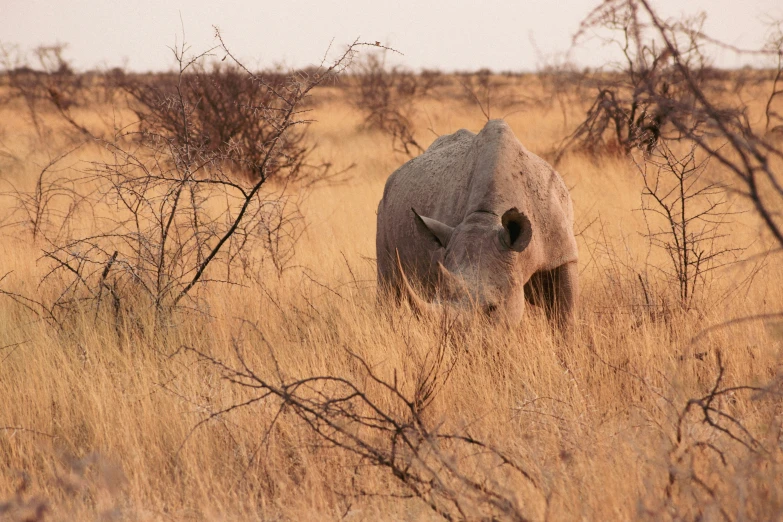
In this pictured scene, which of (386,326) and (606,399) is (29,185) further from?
(606,399)

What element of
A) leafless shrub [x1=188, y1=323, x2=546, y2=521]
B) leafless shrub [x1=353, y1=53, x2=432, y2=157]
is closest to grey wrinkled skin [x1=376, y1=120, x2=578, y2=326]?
leafless shrub [x1=188, y1=323, x2=546, y2=521]

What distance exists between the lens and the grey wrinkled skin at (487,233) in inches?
172

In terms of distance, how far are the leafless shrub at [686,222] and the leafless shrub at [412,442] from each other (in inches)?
75.1

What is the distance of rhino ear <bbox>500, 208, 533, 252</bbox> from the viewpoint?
4367mm

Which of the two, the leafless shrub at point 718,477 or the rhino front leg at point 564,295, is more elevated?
the rhino front leg at point 564,295

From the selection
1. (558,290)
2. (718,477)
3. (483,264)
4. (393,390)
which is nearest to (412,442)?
(393,390)

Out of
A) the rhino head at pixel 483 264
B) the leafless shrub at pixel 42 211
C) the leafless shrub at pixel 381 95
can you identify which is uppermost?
the leafless shrub at pixel 381 95

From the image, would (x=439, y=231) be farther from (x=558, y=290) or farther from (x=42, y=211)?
(x=42, y=211)

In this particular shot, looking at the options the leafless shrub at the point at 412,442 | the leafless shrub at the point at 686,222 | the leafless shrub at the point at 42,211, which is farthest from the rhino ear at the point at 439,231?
the leafless shrub at the point at 42,211

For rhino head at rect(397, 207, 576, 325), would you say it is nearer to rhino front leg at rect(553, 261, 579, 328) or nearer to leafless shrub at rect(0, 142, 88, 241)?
rhino front leg at rect(553, 261, 579, 328)

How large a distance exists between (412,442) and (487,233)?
57.2 inches

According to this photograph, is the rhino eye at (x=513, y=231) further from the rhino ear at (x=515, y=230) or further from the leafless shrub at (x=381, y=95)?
the leafless shrub at (x=381, y=95)

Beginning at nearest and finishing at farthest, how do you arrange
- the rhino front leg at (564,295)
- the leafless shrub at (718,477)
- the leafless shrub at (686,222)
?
the leafless shrub at (718,477) < the rhino front leg at (564,295) < the leafless shrub at (686,222)

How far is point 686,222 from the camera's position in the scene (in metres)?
5.97
